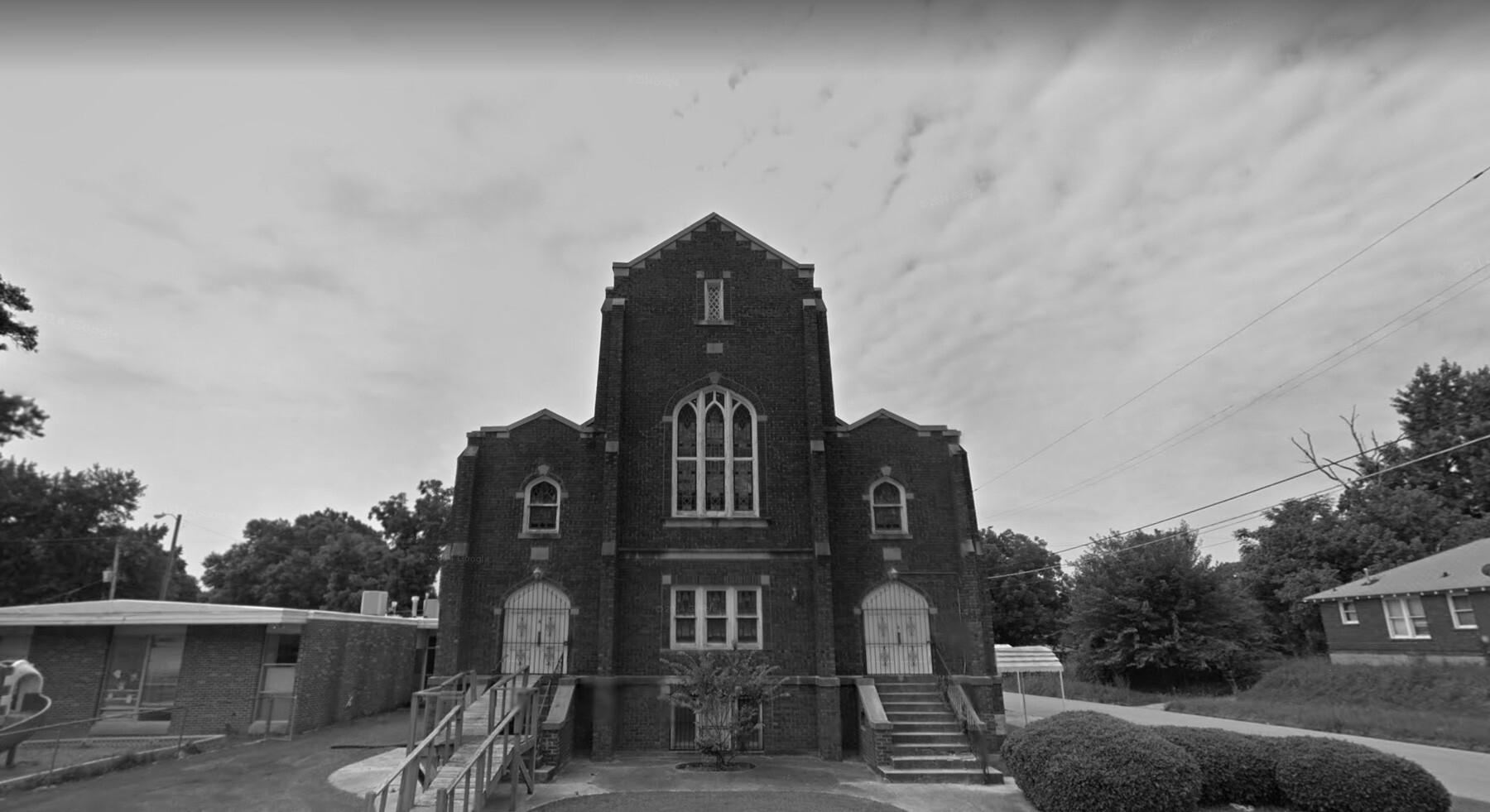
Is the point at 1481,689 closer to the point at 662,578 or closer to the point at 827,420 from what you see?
the point at 827,420

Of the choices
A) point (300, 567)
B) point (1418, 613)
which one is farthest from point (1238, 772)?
point (300, 567)

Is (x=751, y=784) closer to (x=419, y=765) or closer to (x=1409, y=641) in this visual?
(x=419, y=765)

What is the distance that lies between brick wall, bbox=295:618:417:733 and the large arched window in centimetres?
1079

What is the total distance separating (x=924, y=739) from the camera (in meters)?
15.3

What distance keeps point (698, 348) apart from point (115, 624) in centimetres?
1615

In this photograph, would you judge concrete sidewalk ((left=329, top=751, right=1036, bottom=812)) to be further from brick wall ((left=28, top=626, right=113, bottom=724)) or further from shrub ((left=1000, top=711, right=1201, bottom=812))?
brick wall ((left=28, top=626, right=113, bottom=724))

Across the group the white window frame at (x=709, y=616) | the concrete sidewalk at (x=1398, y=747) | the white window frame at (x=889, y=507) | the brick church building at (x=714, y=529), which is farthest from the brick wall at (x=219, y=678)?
the concrete sidewalk at (x=1398, y=747)

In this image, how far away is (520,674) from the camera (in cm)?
1525

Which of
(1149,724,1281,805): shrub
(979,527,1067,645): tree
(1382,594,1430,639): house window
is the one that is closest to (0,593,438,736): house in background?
(1149,724,1281,805): shrub

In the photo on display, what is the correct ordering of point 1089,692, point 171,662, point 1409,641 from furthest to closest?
point 1089,692 < point 1409,641 < point 171,662

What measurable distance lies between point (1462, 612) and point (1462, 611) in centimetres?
3

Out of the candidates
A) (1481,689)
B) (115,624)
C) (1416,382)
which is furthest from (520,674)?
(1416,382)

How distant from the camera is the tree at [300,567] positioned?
1902 inches

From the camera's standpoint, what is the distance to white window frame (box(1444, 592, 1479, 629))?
24484mm
